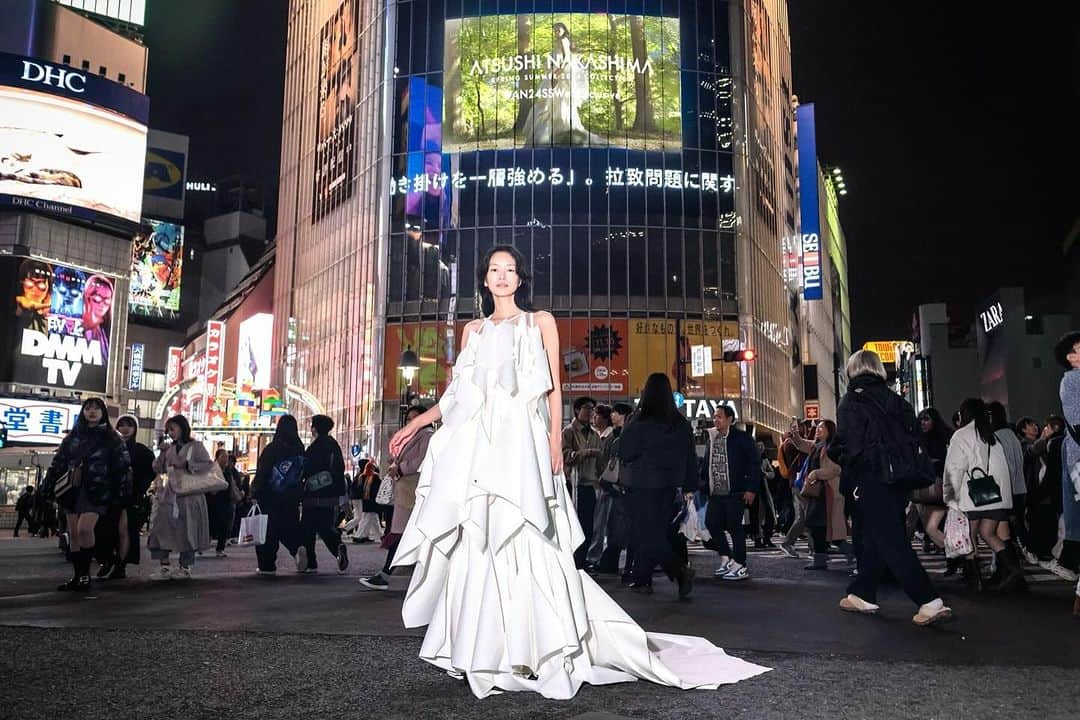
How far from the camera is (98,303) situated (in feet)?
178

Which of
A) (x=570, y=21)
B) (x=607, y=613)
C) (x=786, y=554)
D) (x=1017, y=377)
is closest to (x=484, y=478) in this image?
(x=607, y=613)

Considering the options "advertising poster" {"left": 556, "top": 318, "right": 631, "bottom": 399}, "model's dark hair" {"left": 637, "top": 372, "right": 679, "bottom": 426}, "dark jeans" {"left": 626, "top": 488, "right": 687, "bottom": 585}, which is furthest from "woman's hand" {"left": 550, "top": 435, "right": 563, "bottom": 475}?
"advertising poster" {"left": 556, "top": 318, "right": 631, "bottom": 399}

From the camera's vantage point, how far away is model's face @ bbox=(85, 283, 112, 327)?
53688mm

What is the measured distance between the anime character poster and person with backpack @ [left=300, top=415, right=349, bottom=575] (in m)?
45.6

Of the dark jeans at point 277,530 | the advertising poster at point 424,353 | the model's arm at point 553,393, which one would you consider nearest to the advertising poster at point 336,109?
the advertising poster at point 424,353

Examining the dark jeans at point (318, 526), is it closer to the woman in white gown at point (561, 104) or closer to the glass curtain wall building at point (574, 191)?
the glass curtain wall building at point (574, 191)

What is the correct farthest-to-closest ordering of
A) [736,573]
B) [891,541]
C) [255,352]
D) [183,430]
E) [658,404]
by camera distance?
[255,352] < [183,430] < [736,573] < [658,404] < [891,541]

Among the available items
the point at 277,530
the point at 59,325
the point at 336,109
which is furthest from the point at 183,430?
the point at 59,325

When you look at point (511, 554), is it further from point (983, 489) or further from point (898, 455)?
point (983, 489)

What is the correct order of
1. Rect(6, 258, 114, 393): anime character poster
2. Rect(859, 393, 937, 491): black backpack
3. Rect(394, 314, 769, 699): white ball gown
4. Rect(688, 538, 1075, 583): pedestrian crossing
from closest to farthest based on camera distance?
Rect(394, 314, 769, 699): white ball gown → Rect(859, 393, 937, 491): black backpack → Rect(688, 538, 1075, 583): pedestrian crossing → Rect(6, 258, 114, 393): anime character poster

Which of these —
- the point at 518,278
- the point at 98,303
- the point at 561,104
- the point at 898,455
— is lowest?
the point at 898,455

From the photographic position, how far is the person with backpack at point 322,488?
11047 millimetres

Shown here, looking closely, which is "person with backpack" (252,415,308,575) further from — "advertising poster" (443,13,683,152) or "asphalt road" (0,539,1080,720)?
"advertising poster" (443,13,683,152)

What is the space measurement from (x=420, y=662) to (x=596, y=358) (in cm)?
3718
